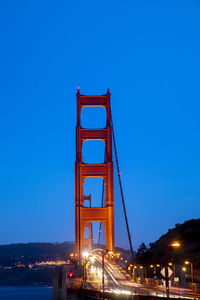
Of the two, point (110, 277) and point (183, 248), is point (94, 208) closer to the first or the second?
point (110, 277)

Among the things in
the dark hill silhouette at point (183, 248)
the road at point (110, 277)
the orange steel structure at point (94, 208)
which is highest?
the orange steel structure at point (94, 208)

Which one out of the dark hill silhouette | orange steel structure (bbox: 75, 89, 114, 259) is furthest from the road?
the dark hill silhouette

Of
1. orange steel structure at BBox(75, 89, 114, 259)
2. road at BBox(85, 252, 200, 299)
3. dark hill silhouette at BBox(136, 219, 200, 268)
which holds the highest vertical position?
orange steel structure at BBox(75, 89, 114, 259)

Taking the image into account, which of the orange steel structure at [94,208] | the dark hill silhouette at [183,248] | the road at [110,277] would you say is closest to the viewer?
the road at [110,277]

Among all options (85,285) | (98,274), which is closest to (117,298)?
(85,285)

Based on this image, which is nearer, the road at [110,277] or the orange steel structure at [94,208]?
the road at [110,277]

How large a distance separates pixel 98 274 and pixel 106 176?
14.3 metres

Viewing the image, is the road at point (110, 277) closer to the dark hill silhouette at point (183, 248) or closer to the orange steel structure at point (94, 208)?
the orange steel structure at point (94, 208)

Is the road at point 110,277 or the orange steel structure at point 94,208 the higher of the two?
the orange steel structure at point 94,208

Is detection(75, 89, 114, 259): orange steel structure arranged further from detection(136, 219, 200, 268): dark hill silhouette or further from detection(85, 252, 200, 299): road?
detection(136, 219, 200, 268): dark hill silhouette

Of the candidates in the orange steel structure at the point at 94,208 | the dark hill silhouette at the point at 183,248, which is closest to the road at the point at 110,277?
the orange steel structure at the point at 94,208

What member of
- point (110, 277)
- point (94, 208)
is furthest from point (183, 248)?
point (110, 277)

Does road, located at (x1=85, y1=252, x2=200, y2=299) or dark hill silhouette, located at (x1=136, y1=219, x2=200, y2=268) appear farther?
dark hill silhouette, located at (x1=136, y1=219, x2=200, y2=268)

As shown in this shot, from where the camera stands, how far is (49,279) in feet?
629
